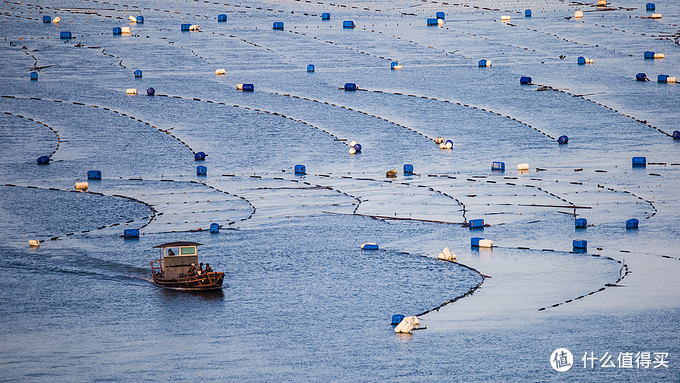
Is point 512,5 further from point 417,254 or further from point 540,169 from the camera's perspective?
point 417,254

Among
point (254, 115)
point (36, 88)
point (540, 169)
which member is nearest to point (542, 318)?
point (540, 169)

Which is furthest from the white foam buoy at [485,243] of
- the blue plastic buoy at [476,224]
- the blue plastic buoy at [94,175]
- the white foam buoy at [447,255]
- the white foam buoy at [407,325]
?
the blue plastic buoy at [94,175]

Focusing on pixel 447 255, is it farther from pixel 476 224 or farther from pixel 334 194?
pixel 334 194

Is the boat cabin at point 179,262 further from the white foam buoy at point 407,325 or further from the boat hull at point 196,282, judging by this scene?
the white foam buoy at point 407,325

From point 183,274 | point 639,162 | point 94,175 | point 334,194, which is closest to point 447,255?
point 183,274

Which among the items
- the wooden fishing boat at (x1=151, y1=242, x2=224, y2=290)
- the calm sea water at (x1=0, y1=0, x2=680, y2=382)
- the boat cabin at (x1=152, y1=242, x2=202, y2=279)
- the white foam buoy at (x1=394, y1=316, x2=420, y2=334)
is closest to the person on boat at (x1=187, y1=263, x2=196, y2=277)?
the wooden fishing boat at (x1=151, y1=242, x2=224, y2=290)

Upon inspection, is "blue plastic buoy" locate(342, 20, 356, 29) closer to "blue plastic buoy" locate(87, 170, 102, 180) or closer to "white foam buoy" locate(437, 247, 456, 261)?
"blue plastic buoy" locate(87, 170, 102, 180)

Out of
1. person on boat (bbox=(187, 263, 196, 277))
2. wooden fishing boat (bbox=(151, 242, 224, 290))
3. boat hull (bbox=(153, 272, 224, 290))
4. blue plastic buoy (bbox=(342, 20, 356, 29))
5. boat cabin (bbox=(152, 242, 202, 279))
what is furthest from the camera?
blue plastic buoy (bbox=(342, 20, 356, 29))
